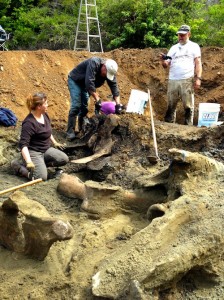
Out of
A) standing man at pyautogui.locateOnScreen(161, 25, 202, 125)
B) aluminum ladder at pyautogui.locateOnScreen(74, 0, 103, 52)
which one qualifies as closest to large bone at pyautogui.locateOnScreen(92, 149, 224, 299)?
standing man at pyautogui.locateOnScreen(161, 25, 202, 125)

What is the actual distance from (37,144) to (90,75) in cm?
149

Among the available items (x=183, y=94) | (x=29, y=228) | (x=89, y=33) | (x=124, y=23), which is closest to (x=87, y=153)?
(x=183, y=94)

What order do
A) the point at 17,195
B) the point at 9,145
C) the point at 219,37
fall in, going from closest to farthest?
1. the point at 17,195
2. the point at 9,145
3. the point at 219,37

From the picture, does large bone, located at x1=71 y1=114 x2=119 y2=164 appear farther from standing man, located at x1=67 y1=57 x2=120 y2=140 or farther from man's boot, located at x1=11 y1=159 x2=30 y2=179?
man's boot, located at x1=11 y1=159 x2=30 y2=179

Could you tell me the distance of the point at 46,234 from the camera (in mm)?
3273

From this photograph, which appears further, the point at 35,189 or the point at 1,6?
the point at 1,6

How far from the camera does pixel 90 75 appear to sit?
6488 millimetres

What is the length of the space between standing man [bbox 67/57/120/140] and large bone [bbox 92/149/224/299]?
295cm

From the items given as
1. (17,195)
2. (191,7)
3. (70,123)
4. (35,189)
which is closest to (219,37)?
(191,7)

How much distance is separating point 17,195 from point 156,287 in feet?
4.53

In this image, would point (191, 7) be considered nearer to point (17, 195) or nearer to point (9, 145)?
point (9, 145)

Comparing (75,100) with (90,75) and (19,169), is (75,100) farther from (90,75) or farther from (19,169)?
(19,169)

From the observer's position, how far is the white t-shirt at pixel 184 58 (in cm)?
737

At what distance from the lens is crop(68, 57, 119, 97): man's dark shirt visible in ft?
21.3
